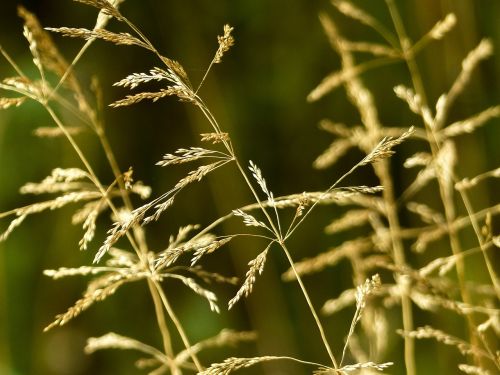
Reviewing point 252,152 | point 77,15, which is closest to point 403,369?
point 252,152

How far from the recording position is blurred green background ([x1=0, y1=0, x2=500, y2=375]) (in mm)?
2111

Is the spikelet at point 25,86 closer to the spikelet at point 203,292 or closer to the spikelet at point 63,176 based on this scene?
the spikelet at point 63,176

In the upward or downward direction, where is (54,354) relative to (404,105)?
downward

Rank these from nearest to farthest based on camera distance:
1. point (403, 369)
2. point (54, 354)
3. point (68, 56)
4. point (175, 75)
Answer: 1. point (175, 75)
2. point (403, 369)
3. point (54, 354)
4. point (68, 56)

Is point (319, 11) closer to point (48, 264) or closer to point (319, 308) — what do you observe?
point (319, 308)

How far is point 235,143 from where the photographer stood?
7.70 ft

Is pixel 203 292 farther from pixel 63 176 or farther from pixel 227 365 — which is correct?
pixel 63 176

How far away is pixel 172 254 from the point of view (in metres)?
0.67

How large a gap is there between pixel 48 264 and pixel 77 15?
90cm

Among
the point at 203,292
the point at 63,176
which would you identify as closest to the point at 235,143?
the point at 63,176

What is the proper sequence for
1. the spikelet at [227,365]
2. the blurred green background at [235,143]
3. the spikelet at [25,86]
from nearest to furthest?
the spikelet at [227,365]
the spikelet at [25,86]
the blurred green background at [235,143]

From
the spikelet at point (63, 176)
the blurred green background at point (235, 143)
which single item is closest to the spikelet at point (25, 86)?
the spikelet at point (63, 176)

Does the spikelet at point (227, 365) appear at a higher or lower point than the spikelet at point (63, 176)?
Answer: lower

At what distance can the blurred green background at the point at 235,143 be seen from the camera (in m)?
2.11
